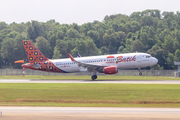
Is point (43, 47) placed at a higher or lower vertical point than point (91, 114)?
higher

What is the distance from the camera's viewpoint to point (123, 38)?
132m

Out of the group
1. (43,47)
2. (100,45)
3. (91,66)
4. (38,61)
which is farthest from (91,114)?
(100,45)

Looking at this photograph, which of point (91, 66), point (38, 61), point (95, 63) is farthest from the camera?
point (38, 61)

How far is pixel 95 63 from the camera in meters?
52.5

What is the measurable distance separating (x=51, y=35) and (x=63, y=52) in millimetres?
24437

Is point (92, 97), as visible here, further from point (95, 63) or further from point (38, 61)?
point (38, 61)

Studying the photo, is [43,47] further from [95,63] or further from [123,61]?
[123,61]

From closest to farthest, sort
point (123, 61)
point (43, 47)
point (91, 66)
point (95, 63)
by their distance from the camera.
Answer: point (123, 61)
point (91, 66)
point (95, 63)
point (43, 47)

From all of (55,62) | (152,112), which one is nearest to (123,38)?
(55,62)

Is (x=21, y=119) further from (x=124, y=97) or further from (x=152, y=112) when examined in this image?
(x=124, y=97)

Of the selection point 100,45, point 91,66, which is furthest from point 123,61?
point 100,45

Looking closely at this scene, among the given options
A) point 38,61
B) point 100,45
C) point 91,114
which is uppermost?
point 100,45

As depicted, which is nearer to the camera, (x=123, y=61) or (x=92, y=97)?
(x=92, y=97)

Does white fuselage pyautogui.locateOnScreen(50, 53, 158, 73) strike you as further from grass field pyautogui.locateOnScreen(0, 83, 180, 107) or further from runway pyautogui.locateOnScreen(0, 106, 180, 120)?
runway pyautogui.locateOnScreen(0, 106, 180, 120)
